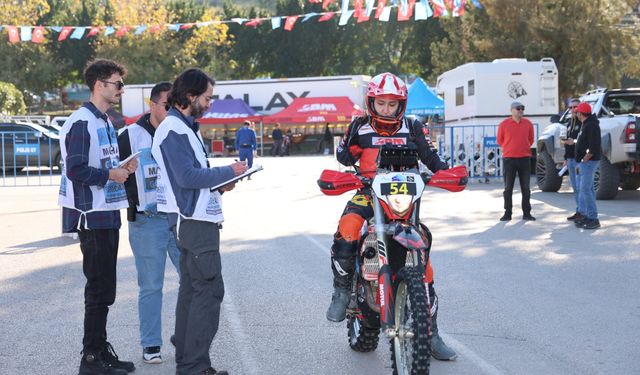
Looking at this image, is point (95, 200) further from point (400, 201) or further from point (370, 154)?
point (400, 201)

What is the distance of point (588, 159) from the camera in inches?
511

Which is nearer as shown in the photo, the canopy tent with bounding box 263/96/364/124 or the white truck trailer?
the canopy tent with bounding box 263/96/364/124

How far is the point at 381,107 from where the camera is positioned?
Result: 5824 millimetres

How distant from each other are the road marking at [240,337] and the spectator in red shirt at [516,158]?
7.01 metres

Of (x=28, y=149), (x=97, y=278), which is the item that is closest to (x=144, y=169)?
(x=97, y=278)

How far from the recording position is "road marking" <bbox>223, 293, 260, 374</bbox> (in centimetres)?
592

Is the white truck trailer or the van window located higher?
the white truck trailer

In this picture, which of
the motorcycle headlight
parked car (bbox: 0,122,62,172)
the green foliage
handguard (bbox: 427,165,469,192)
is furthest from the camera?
the green foliage

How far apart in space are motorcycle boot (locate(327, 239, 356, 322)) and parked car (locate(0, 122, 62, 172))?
24.5 metres

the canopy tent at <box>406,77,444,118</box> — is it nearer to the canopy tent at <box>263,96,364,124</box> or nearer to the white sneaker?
the canopy tent at <box>263,96,364,124</box>

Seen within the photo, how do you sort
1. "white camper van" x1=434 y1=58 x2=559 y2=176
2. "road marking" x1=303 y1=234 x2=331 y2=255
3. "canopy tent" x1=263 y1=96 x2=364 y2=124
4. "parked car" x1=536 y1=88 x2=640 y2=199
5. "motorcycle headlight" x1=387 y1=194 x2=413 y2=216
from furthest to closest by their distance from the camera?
1. "canopy tent" x1=263 y1=96 x2=364 y2=124
2. "white camper van" x1=434 y1=58 x2=559 y2=176
3. "parked car" x1=536 y1=88 x2=640 y2=199
4. "road marking" x1=303 y1=234 x2=331 y2=255
5. "motorcycle headlight" x1=387 y1=194 x2=413 y2=216

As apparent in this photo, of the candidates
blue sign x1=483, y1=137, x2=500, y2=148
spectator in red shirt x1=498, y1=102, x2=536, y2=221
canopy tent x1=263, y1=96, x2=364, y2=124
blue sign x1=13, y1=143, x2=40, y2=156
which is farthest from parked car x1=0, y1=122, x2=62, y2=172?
canopy tent x1=263, y1=96, x2=364, y2=124

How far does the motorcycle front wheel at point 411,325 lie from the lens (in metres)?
4.86

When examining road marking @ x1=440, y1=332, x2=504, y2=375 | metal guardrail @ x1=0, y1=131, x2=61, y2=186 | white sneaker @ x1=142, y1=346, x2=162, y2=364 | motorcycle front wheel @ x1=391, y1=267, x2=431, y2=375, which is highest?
metal guardrail @ x1=0, y1=131, x2=61, y2=186
